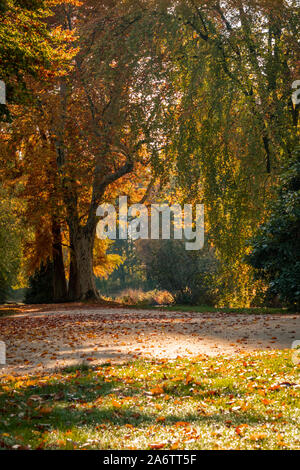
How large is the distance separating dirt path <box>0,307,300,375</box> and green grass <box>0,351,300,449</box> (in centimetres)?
104

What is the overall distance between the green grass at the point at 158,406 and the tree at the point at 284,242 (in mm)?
5080

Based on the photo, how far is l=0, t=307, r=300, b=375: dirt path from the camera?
7.99m

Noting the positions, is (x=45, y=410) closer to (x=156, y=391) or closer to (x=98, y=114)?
(x=156, y=391)

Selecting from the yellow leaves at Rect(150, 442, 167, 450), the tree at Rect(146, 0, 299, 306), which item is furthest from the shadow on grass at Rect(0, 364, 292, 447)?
the tree at Rect(146, 0, 299, 306)

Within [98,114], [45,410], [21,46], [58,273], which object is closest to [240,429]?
[45,410]

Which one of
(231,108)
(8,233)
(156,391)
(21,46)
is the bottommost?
(156,391)

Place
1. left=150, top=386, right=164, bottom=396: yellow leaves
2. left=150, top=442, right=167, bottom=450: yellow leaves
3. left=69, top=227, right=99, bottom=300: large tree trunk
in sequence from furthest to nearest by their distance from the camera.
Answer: left=69, top=227, right=99, bottom=300: large tree trunk < left=150, top=386, right=164, bottom=396: yellow leaves < left=150, top=442, right=167, bottom=450: yellow leaves

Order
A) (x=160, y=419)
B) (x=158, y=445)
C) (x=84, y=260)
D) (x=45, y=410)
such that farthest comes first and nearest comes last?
(x=84, y=260) → (x=45, y=410) → (x=160, y=419) → (x=158, y=445)

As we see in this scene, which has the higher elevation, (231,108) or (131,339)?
(231,108)

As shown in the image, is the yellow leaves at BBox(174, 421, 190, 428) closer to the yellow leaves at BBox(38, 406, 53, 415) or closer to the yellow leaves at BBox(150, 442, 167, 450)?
the yellow leaves at BBox(150, 442, 167, 450)

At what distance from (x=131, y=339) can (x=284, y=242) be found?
4.70m

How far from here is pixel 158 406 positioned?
4852mm
